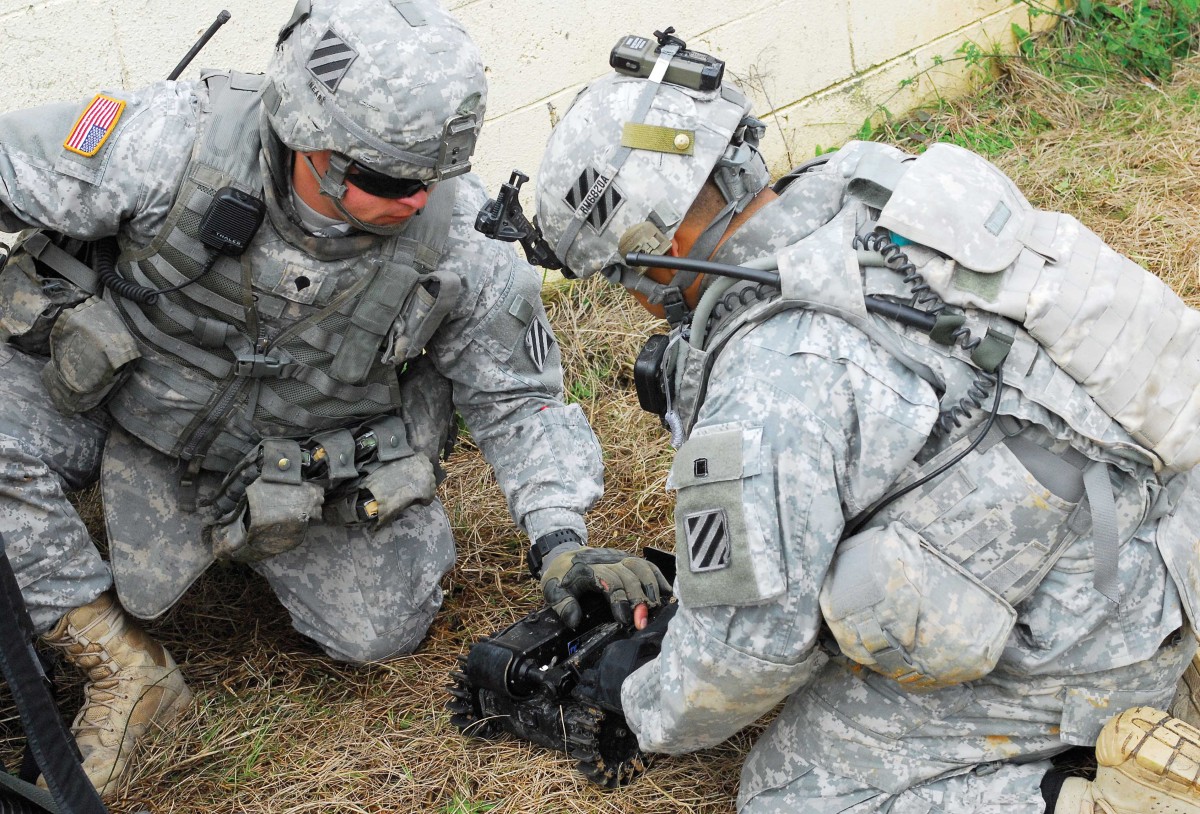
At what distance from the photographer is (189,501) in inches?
167

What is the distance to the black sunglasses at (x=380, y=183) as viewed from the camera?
11.8 feet

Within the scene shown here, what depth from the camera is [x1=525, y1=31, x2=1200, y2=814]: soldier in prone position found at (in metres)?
2.76

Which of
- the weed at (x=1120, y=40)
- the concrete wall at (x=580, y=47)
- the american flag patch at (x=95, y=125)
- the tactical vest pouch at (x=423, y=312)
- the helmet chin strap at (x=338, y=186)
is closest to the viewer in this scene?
the helmet chin strap at (x=338, y=186)

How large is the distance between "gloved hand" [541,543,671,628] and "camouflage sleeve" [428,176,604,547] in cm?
24

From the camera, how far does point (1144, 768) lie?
281cm

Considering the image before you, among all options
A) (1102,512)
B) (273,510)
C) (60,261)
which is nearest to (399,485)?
(273,510)

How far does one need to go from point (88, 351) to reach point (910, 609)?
2451 mm

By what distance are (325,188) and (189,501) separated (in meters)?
1.26

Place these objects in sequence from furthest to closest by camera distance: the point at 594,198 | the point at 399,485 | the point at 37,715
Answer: the point at 399,485
the point at 594,198
the point at 37,715

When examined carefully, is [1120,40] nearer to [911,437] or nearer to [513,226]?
[513,226]

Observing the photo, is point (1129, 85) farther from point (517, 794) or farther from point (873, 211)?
point (517, 794)

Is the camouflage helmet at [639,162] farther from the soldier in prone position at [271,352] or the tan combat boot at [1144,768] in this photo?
the tan combat boot at [1144,768]

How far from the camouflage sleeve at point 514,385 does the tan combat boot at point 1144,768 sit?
5.75ft

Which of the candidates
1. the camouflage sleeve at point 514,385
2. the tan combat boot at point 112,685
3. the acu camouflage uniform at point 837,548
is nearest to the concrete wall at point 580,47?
the camouflage sleeve at point 514,385
